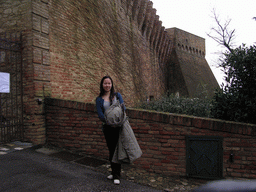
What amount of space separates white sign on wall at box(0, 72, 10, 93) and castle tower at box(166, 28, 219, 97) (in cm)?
1376

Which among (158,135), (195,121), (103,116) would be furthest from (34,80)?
(195,121)

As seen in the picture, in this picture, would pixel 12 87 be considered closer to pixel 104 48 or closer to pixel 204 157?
pixel 104 48

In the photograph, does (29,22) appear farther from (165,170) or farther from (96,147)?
(165,170)

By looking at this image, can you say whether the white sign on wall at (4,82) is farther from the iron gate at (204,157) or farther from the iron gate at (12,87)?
the iron gate at (204,157)

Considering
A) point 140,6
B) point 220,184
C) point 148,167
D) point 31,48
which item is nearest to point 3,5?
point 31,48

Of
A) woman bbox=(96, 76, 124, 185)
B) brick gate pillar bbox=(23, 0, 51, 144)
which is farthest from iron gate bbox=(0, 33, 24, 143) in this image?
woman bbox=(96, 76, 124, 185)

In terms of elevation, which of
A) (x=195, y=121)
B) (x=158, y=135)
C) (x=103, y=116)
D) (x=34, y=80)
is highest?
(x=34, y=80)

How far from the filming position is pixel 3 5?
17.2 feet

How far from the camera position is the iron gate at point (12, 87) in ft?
15.1

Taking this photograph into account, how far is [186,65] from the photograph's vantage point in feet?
61.7

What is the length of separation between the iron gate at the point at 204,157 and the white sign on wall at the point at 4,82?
3.86 m

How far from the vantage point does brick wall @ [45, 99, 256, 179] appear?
12.0ft

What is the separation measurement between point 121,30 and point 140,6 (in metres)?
3.55

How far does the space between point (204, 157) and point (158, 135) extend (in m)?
0.89
